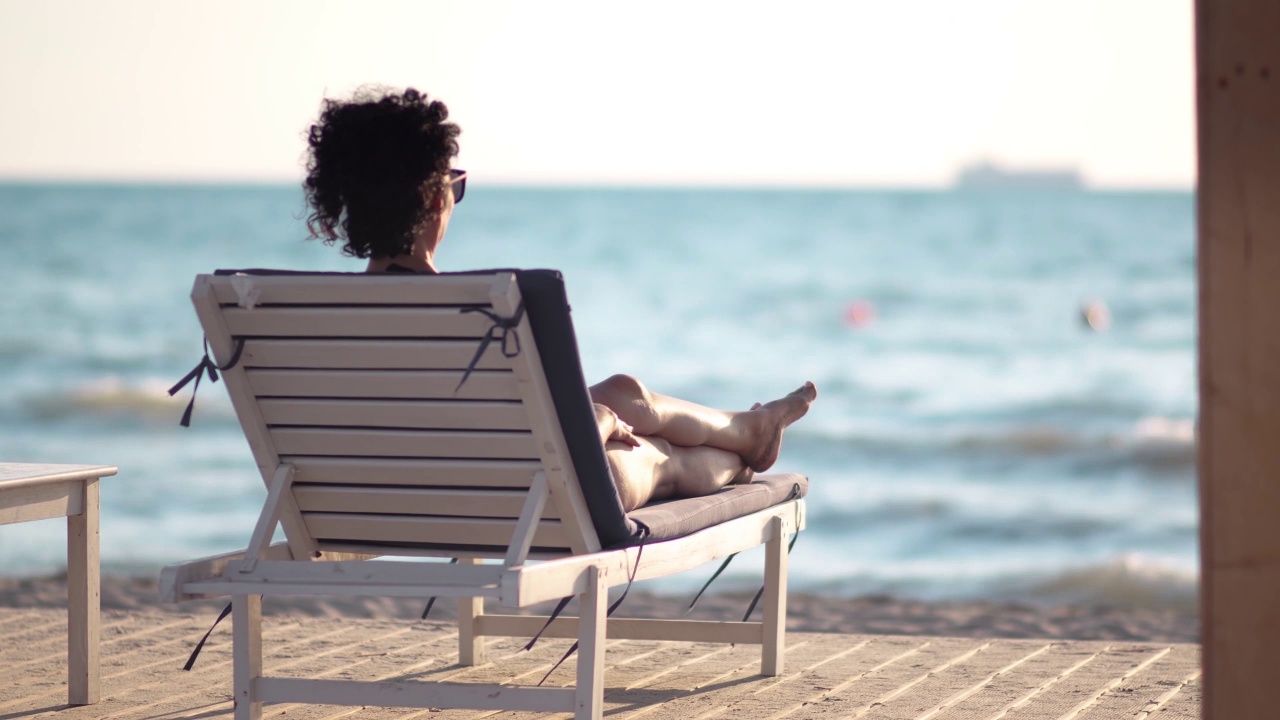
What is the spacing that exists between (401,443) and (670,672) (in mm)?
1392

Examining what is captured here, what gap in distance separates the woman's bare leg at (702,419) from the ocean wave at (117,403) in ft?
38.5

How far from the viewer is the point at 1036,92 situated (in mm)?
37281

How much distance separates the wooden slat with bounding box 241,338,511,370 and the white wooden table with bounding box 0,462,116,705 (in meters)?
0.65

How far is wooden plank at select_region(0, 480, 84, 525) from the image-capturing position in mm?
3596

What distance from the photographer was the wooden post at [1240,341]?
2.12m

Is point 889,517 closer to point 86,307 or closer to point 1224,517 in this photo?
point 1224,517

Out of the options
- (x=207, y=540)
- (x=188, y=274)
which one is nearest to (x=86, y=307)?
(x=188, y=274)

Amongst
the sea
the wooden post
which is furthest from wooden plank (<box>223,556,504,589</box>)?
the sea

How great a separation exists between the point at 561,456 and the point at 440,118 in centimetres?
78

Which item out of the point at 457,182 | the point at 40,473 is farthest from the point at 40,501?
the point at 457,182

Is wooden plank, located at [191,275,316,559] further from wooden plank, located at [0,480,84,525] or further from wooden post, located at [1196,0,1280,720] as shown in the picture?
wooden post, located at [1196,0,1280,720]

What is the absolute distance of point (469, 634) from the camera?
445cm

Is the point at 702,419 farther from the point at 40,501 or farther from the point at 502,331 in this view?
the point at 40,501

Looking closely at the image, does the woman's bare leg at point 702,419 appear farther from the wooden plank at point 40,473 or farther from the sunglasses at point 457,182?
the wooden plank at point 40,473
